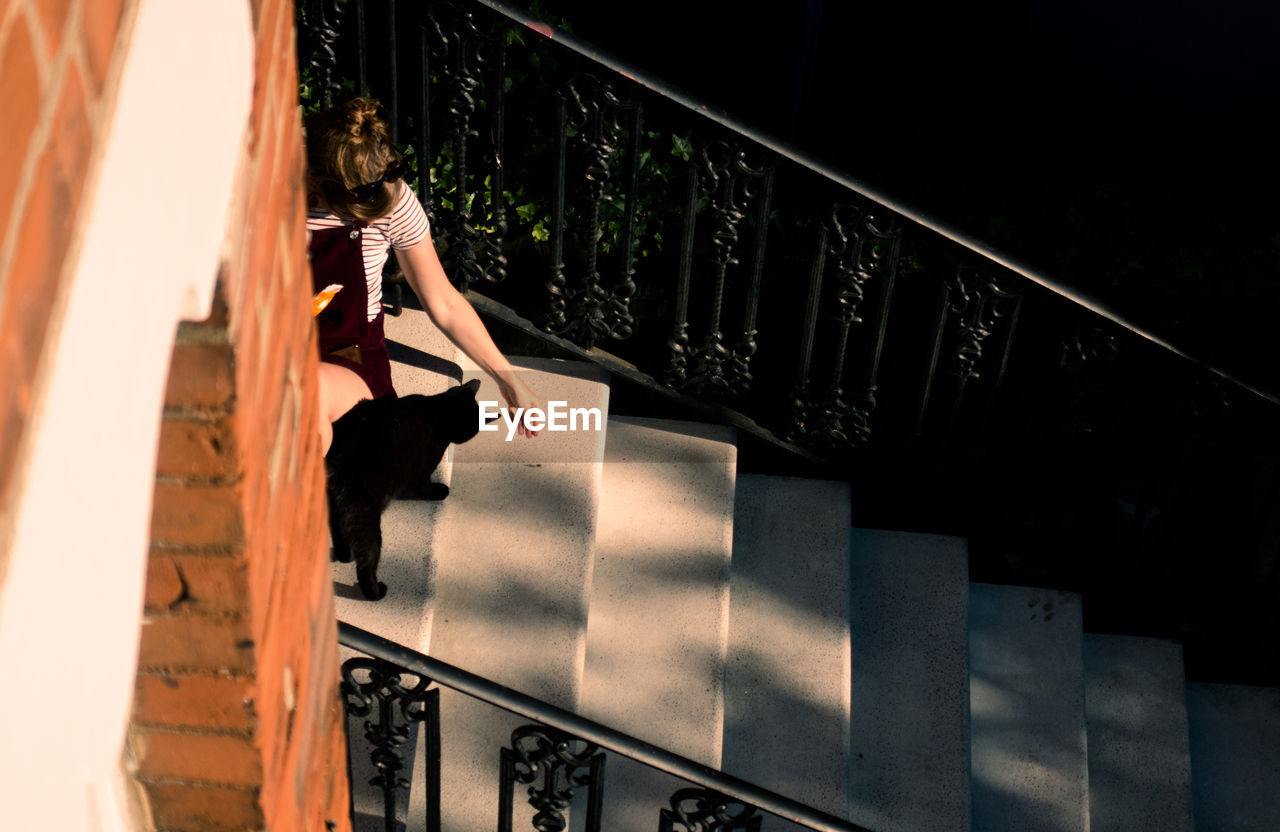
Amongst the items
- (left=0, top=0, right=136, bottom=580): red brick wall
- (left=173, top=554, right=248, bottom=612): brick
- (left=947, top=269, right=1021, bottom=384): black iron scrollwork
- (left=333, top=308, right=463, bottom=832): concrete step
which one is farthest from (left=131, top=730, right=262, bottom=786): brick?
(left=947, top=269, right=1021, bottom=384): black iron scrollwork

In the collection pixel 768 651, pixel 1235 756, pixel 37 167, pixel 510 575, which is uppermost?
pixel 37 167

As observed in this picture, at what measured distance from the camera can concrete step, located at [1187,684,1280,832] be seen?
4.61 meters

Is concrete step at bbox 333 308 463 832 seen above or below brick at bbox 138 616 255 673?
below

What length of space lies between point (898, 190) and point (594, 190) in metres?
2.56

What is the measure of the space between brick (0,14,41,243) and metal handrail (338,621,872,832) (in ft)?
6.05

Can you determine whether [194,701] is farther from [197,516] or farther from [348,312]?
[348,312]

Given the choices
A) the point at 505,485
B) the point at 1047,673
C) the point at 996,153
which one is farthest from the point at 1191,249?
the point at 505,485

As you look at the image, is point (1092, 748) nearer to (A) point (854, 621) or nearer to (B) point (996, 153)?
(A) point (854, 621)

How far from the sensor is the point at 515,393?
390 centimetres

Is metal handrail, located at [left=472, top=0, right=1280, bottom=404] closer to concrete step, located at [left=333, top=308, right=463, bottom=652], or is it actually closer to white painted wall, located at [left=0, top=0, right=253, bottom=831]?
concrete step, located at [left=333, top=308, right=463, bottom=652]

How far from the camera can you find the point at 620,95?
12.5 feet

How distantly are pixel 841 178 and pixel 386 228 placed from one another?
141 cm

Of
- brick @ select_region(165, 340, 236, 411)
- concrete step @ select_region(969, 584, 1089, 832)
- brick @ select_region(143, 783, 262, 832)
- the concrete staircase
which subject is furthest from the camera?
concrete step @ select_region(969, 584, 1089, 832)

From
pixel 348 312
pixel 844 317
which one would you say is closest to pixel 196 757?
pixel 348 312
